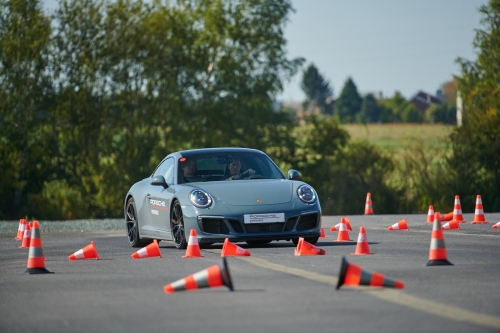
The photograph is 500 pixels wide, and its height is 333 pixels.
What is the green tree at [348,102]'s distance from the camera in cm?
18638

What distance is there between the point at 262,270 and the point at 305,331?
407cm

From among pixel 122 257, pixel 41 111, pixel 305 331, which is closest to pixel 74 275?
pixel 122 257

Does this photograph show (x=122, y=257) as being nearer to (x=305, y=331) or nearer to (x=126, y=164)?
(x=305, y=331)

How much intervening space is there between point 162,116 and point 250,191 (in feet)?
136

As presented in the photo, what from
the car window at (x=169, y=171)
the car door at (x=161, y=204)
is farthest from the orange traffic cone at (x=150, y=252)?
the car window at (x=169, y=171)

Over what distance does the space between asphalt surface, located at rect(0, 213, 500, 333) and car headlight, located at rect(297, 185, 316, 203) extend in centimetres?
74

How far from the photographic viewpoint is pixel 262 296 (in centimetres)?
891

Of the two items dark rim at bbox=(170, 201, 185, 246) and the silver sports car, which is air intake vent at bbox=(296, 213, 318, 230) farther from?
dark rim at bbox=(170, 201, 185, 246)

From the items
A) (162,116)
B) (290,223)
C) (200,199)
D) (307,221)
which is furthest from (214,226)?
(162,116)

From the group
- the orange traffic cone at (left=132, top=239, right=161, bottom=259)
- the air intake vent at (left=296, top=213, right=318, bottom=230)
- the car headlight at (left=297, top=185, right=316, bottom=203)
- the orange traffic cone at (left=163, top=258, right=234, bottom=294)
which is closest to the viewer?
the orange traffic cone at (left=163, top=258, right=234, bottom=294)

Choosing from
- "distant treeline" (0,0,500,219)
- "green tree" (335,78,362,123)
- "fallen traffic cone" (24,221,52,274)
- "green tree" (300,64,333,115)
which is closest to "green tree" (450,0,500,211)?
"distant treeline" (0,0,500,219)

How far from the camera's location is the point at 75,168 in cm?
5009

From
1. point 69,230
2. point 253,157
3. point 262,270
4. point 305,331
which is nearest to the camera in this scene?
point 305,331

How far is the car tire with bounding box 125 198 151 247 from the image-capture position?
1630 centimetres
